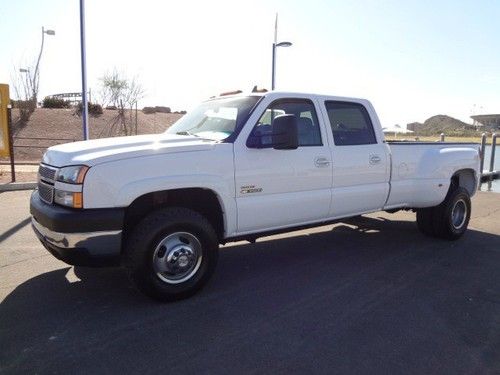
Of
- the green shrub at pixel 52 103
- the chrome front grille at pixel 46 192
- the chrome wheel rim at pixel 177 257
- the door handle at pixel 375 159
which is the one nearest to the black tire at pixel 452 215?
→ the door handle at pixel 375 159

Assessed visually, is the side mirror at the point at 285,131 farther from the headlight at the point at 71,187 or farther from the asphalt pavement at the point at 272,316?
the headlight at the point at 71,187

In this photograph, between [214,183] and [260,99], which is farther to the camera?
[260,99]

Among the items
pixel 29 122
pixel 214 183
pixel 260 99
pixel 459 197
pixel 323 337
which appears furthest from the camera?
pixel 29 122

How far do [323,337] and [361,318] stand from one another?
0.52 meters

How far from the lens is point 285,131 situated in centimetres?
421

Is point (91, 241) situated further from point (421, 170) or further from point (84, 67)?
point (84, 67)

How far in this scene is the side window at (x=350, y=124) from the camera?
5.21m

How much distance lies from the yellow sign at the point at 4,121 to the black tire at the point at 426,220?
993 cm

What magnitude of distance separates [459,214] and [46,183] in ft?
18.6

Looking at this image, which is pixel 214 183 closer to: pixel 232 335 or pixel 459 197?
pixel 232 335

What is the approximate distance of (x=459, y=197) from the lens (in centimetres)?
655

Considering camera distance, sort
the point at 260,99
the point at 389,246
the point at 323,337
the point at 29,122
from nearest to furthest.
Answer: the point at 323,337
the point at 260,99
the point at 389,246
the point at 29,122

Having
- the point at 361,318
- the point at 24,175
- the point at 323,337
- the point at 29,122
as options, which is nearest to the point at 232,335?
the point at 323,337

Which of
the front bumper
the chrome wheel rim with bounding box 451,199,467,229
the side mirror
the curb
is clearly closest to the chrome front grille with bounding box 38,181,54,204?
the front bumper
